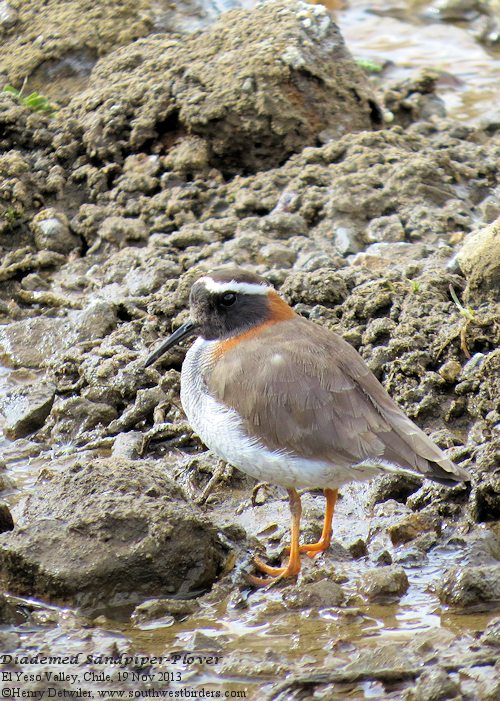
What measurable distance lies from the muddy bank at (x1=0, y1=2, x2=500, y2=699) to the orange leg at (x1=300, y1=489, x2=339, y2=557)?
0.32 ft

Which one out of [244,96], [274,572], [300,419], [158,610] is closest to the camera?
[158,610]

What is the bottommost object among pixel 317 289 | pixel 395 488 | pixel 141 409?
pixel 141 409

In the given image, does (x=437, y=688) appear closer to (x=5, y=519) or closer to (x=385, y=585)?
(x=385, y=585)

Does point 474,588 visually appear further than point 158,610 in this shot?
No

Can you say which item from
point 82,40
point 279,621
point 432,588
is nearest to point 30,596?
point 279,621

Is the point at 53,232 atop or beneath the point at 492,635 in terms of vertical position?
beneath

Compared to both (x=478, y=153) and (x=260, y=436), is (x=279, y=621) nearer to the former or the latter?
→ (x=260, y=436)

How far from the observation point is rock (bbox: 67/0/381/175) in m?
10.6

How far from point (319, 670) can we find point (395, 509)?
1.87 metres

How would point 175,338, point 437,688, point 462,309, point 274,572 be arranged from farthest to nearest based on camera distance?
1. point 462,309
2. point 175,338
3. point 274,572
4. point 437,688

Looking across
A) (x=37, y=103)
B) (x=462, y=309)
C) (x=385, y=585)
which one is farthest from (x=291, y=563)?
(x=37, y=103)

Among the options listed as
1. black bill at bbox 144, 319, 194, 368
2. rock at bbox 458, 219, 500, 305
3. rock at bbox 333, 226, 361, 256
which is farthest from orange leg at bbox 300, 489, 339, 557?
rock at bbox 333, 226, 361, 256

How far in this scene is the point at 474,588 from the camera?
600 cm

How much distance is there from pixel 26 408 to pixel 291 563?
2943 mm
